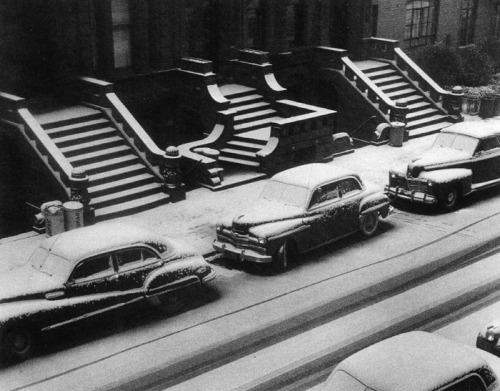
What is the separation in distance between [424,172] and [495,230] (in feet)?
7.20

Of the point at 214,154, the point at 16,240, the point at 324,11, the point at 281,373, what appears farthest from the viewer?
the point at 324,11

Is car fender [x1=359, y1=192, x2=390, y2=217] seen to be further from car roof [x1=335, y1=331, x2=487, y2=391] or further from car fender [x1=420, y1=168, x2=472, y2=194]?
car roof [x1=335, y1=331, x2=487, y2=391]

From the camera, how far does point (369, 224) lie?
16.9 metres

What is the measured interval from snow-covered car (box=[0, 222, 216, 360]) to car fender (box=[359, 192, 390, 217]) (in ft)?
14.4

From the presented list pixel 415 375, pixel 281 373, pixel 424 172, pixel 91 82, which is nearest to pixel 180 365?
pixel 281 373

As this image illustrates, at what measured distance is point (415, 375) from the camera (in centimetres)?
827

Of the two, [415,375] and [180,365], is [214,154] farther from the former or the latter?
[415,375]

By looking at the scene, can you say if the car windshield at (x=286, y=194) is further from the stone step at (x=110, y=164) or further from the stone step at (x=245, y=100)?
the stone step at (x=245, y=100)

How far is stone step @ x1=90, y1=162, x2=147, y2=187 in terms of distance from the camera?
716 inches

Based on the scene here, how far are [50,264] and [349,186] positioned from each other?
6997mm

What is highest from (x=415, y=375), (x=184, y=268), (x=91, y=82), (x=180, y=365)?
(x=91, y=82)

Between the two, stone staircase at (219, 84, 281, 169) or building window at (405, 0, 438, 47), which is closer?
stone staircase at (219, 84, 281, 169)

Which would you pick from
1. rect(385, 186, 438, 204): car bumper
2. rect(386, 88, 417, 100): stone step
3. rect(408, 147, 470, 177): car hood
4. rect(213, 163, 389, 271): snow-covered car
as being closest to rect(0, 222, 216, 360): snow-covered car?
rect(213, 163, 389, 271): snow-covered car

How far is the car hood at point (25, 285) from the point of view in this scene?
1174cm
